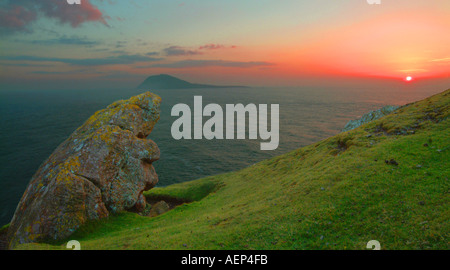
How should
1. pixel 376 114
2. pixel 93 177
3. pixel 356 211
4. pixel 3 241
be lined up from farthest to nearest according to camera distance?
pixel 376 114 < pixel 3 241 < pixel 93 177 < pixel 356 211

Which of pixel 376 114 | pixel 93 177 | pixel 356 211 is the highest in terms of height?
pixel 376 114

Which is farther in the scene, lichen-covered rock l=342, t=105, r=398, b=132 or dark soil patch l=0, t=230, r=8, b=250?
lichen-covered rock l=342, t=105, r=398, b=132

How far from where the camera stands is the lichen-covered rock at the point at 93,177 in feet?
71.4

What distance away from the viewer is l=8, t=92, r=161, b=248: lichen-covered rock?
71.4ft

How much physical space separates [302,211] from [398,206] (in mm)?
5638

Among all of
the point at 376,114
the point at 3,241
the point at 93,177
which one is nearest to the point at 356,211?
the point at 93,177

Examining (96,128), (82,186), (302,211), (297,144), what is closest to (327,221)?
(302,211)

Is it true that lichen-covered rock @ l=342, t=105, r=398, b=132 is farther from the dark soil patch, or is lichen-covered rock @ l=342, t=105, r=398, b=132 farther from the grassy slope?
the dark soil patch

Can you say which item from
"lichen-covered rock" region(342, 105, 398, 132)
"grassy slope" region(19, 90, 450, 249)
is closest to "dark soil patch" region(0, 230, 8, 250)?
"grassy slope" region(19, 90, 450, 249)

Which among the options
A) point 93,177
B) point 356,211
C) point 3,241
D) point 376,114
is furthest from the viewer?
point 376,114

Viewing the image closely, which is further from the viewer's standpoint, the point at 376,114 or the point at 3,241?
the point at 376,114

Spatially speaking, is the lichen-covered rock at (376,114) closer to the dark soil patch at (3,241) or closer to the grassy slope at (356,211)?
the grassy slope at (356,211)

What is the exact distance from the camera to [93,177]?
25.5m

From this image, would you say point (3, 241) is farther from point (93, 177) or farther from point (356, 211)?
point (356, 211)
